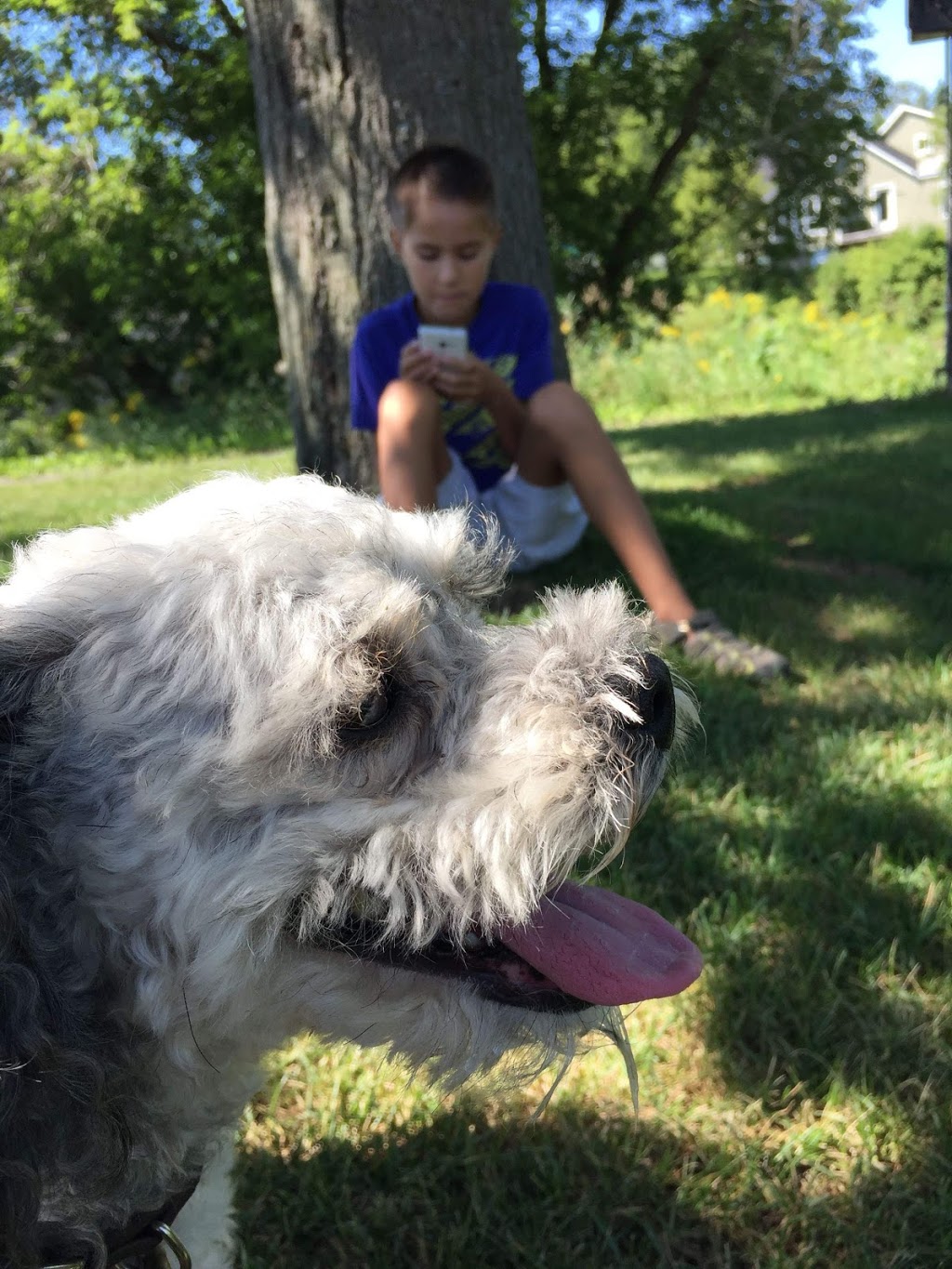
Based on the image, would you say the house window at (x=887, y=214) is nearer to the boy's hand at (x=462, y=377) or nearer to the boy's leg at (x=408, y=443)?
the boy's hand at (x=462, y=377)

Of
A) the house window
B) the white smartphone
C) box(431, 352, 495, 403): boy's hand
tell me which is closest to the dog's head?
box(431, 352, 495, 403): boy's hand

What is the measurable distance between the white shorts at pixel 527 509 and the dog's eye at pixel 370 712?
256cm

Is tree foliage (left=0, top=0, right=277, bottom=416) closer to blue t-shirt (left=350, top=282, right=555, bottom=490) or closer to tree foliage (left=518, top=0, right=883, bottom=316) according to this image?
tree foliage (left=518, top=0, right=883, bottom=316)

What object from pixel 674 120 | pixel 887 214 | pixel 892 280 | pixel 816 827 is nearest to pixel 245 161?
pixel 674 120

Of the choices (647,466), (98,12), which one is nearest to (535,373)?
(647,466)

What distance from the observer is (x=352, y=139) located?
4.71 metres

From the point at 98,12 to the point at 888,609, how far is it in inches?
413

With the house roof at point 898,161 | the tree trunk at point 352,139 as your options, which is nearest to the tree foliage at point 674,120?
the tree trunk at point 352,139

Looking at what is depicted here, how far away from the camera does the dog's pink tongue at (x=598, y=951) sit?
1.72 metres

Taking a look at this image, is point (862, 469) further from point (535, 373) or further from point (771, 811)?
point (771, 811)

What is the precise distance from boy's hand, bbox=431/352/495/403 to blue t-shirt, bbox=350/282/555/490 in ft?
0.68

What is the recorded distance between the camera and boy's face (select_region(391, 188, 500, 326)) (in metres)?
3.92

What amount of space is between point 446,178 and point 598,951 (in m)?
3.06

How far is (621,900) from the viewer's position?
1.97 m
